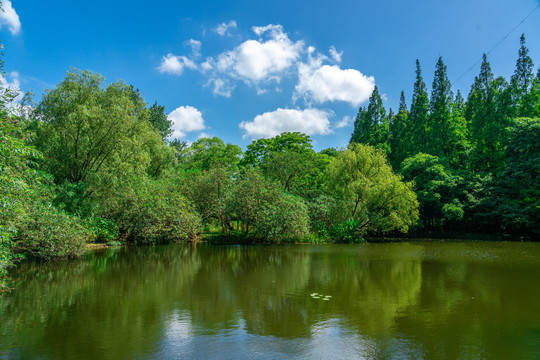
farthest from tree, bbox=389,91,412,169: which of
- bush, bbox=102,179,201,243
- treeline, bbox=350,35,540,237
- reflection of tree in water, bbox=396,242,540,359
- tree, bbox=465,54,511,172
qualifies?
reflection of tree in water, bbox=396,242,540,359

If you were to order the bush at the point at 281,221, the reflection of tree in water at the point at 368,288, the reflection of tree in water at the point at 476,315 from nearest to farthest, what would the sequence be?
1. the reflection of tree in water at the point at 476,315
2. the reflection of tree in water at the point at 368,288
3. the bush at the point at 281,221

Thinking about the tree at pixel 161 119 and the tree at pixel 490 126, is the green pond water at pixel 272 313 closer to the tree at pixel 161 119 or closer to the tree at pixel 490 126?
the tree at pixel 490 126

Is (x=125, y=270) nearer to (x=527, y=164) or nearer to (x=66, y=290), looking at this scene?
(x=66, y=290)

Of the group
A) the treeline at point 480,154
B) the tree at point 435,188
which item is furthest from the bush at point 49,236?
the treeline at point 480,154

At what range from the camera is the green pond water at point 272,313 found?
17.4ft

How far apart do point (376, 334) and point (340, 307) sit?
74.6 inches

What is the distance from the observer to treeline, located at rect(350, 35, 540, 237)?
3009 centimetres

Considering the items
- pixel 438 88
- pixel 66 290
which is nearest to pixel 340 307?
pixel 66 290

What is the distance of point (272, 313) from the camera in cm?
741

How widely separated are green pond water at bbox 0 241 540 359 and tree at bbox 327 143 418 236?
15271 mm

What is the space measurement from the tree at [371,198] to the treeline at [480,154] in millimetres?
7703

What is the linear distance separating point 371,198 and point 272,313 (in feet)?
76.5

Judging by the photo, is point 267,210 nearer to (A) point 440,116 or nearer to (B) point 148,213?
(B) point 148,213

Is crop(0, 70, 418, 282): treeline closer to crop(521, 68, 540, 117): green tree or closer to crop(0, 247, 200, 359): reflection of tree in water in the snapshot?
crop(0, 247, 200, 359): reflection of tree in water
